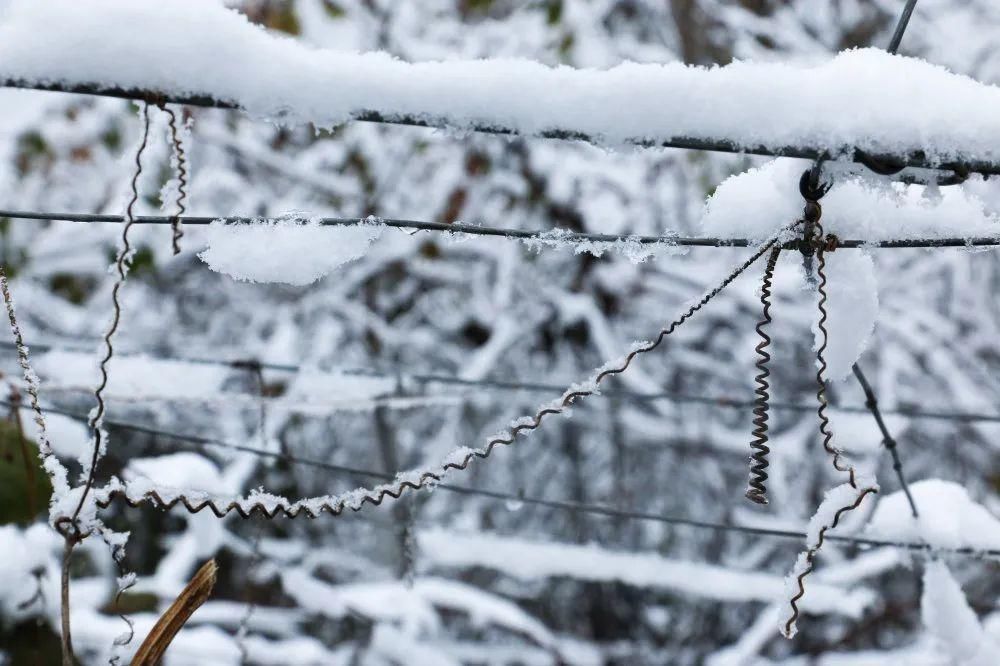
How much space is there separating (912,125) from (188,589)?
549mm

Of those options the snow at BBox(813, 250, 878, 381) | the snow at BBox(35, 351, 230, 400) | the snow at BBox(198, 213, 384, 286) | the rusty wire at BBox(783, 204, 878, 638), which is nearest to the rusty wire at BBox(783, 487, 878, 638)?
the rusty wire at BBox(783, 204, 878, 638)

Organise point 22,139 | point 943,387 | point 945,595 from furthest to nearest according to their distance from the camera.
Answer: point 943,387, point 22,139, point 945,595

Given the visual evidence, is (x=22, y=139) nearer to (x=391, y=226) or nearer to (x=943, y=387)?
(x=391, y=226)

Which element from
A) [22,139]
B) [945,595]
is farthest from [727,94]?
[22,139]

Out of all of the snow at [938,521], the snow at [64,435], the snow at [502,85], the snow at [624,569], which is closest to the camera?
the snow at [502,85]

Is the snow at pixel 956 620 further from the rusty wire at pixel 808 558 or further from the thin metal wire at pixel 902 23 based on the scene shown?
the thin metal wire at pixel 902 23

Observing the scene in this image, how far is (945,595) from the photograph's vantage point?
0.93 meters

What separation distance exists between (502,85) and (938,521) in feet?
2.51

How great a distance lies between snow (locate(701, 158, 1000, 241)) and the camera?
0.58m

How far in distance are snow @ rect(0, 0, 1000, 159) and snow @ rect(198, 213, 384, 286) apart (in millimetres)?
94

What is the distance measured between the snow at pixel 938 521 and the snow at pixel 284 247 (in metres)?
0.75

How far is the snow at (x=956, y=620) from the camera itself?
0.93 meters

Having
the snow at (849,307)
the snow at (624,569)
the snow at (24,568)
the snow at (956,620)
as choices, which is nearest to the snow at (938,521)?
the snow at (956,620)

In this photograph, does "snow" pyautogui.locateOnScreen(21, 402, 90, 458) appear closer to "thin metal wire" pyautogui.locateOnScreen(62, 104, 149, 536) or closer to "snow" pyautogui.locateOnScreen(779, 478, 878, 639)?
"thin metal wire" pyautogui.locateOnScreen(62, 104, 149, 536)
